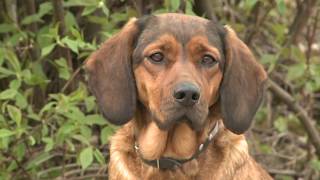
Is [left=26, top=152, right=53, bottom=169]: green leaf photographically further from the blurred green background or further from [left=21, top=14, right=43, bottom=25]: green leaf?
[left=21, top=14, right=43, bottom=25]: green leaf

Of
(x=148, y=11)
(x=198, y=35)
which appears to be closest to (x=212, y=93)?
(x=198, y=35)

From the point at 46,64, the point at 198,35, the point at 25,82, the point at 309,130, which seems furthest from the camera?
the point at 309,130

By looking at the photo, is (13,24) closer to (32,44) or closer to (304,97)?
(32,44)

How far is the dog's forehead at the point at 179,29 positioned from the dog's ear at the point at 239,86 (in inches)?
4.8

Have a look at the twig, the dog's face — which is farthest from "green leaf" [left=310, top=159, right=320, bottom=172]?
the dog's face

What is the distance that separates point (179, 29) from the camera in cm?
596

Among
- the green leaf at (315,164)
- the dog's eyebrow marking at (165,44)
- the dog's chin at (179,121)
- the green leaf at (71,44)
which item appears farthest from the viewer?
the green leaf at (315,164)

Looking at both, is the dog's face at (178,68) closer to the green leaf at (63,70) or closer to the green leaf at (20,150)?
the green leaf at (63,70)

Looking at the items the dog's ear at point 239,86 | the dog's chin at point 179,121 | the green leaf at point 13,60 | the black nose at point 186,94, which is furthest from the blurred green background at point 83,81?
the black nose at point 186,94

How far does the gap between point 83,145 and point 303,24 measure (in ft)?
7.10

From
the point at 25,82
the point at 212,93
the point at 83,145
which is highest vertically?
the point at 212,93

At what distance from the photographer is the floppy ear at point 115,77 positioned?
6.04 m

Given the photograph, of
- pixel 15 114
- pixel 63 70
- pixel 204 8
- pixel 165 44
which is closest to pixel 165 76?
pixel 165 44

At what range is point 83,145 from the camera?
7.62 metres
